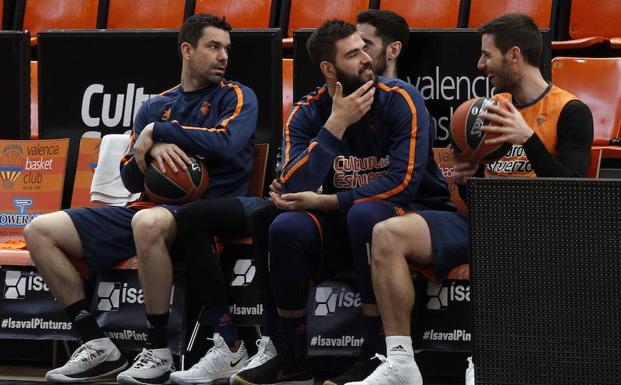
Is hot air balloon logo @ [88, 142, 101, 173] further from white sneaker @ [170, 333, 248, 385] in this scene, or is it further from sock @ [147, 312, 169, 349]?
white sneaker @ [170, 333, 248, 385]

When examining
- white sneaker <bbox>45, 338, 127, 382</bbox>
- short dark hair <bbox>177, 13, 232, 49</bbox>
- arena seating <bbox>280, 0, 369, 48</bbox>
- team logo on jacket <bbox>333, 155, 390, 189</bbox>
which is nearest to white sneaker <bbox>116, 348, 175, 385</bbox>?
white sneaker <bbox>45, 338, 127, 382</bbox>

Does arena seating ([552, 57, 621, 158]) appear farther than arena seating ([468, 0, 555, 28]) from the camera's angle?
No

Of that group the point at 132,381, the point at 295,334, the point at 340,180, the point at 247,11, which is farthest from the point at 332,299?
the point at 247,11

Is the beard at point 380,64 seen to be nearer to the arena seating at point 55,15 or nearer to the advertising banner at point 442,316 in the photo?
the advertising banner at point 442,316

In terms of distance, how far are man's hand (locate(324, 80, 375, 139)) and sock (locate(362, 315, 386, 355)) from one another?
70 centimetres

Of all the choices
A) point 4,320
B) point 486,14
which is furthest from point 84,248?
point 486,14

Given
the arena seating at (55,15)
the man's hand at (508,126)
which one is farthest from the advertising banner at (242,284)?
the arena seating at (55,15)

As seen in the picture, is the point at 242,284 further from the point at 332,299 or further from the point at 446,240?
the point at 446,240

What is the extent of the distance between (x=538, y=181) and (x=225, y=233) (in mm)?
1745

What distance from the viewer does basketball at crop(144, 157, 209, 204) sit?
14.2 feet

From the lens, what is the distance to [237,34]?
4930 mm

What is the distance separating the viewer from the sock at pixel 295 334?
13.2 ft

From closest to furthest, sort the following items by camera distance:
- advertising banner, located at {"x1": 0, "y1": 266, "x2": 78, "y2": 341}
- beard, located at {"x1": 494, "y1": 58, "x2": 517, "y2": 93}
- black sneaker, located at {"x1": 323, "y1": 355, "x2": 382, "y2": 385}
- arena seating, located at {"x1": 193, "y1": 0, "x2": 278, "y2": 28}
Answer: black sneaker, located at {"x1": 323, "y1": 355, "x2": 382, "y2": 385}, beard, located at {"x1": 494, "y1": 58, "x2": 517, "y2": 93}, advertising banner, located at {"x1": 0, "y1": 266, "x2": 78, "y2": 341}, arena seating, located at {"x1": 193, "y1": 0, "x2": 278, "y2": 28}

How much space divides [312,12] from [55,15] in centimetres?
184
